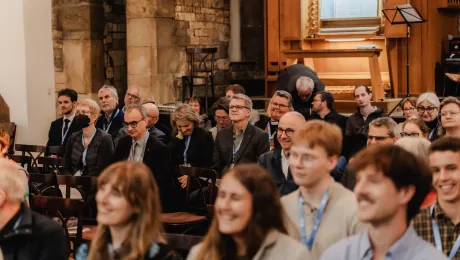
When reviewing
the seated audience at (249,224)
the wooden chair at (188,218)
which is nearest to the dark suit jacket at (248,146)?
the wooden chair at (188,218)

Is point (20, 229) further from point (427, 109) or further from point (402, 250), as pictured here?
point (427, 109)

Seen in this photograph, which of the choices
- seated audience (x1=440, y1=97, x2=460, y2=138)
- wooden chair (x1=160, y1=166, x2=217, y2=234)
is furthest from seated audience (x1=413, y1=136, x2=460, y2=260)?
wooden chair (x1=160, y1=166, x2=217, y2=234)

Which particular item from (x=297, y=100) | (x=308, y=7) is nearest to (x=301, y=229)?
(x=297, y=100)

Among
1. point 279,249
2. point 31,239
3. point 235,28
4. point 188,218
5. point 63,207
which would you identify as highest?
point 235,28

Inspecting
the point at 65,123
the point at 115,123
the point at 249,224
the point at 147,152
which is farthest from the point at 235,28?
the point at 249,224

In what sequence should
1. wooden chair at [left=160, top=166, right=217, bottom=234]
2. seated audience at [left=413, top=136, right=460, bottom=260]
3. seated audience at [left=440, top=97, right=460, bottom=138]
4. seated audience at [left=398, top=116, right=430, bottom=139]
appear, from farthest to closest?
wooden chair at [left=160, top=166, right=217, bottom=234]
seated audience at [left=440, top=97, right=460, bottom=138]
seated audience at [left=398, top=116, right=430, bottom=139]
seated audience at [left=413, top=136, right=460, bottom=260]

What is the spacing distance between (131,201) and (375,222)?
0.91 m

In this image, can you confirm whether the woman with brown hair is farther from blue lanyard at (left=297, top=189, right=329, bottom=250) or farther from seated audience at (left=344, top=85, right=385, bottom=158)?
seated audience at (left=344, top=85, right=385, bottom=158)

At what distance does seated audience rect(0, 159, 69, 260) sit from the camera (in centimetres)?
343

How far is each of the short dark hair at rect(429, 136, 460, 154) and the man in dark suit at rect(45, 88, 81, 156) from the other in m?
5.54

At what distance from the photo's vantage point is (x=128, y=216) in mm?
2938

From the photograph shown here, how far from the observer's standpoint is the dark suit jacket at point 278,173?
4473 millimetres

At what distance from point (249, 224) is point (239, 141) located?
3.80 metres

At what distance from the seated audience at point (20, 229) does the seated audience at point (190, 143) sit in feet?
11.4
